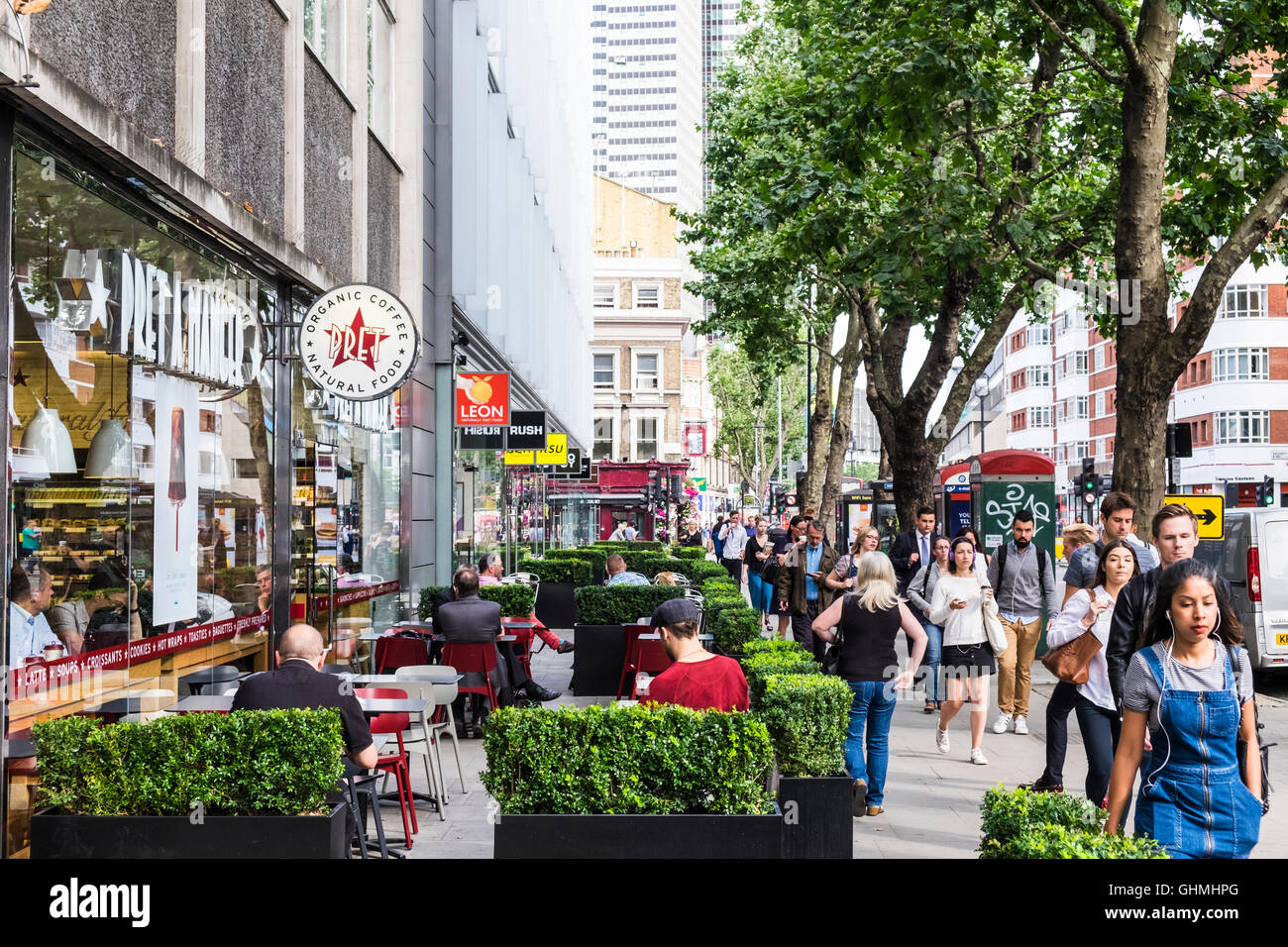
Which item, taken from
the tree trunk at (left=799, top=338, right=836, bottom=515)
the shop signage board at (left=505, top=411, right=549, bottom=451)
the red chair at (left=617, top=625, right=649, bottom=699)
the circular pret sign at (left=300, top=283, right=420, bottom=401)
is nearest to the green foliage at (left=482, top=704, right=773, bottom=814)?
the circular pret sign at (left=300, top=283, right=420, bottom=401)

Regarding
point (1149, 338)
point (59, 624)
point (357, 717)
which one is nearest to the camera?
point (357, 717)

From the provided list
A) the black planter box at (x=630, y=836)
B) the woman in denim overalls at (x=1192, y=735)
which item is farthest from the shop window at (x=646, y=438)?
the woman in denim overalls at (x=1192, y=735)

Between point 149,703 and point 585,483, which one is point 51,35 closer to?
point 149,703

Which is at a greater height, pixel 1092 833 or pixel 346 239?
pixel 346 239

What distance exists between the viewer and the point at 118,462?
25.5 feet

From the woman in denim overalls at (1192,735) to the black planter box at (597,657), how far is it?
9585 millimetres

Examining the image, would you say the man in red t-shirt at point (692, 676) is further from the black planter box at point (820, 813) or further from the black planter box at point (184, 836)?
the black planter box at point (184, 836)

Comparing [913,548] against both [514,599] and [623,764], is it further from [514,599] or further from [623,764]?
[623,764]

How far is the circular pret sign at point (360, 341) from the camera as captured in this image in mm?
10125

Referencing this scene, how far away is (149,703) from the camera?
8094 mm

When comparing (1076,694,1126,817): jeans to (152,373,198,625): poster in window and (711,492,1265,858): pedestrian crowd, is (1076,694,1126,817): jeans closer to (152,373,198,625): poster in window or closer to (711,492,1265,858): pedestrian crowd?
(711,492,1265,858): pedestrian crowd

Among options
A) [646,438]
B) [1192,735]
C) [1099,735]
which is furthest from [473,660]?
[646,438]

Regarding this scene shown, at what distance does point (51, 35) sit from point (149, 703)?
12.5 feet
